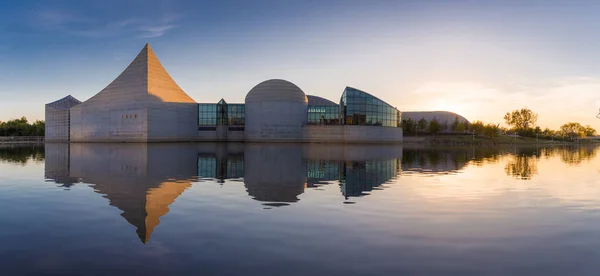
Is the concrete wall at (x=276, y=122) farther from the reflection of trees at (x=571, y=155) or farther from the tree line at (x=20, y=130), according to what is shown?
the tree line at (x=20, y=130)

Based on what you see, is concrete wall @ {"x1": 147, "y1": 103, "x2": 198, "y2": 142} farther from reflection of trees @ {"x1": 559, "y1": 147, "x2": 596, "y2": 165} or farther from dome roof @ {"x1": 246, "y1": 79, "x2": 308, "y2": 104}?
reflection of trees @ {"x1": 559, "y1": 147, "x2": 596, "y2": 165}

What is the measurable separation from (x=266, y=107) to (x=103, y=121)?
114 feet

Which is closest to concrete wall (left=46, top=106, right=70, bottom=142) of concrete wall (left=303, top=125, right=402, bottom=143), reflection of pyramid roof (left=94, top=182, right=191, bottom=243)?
concrete wall (left=303, top=125, right=402, bottom=143)

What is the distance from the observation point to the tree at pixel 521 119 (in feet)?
552

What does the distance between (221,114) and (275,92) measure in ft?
56.5

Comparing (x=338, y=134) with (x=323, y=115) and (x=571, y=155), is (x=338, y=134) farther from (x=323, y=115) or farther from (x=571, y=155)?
(x=571, y=155)

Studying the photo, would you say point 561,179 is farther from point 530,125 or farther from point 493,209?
point 530,125

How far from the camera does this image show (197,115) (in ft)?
292

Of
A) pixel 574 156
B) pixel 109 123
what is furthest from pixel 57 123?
pixel 574 156

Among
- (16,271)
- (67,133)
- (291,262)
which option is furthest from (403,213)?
(67,133)

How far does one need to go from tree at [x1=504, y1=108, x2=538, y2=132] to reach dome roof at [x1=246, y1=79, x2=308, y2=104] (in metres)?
130

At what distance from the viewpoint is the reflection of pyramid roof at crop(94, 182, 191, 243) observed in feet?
31.8

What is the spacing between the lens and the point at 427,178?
65.9ft

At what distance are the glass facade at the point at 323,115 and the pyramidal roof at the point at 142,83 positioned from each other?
30.3 m
